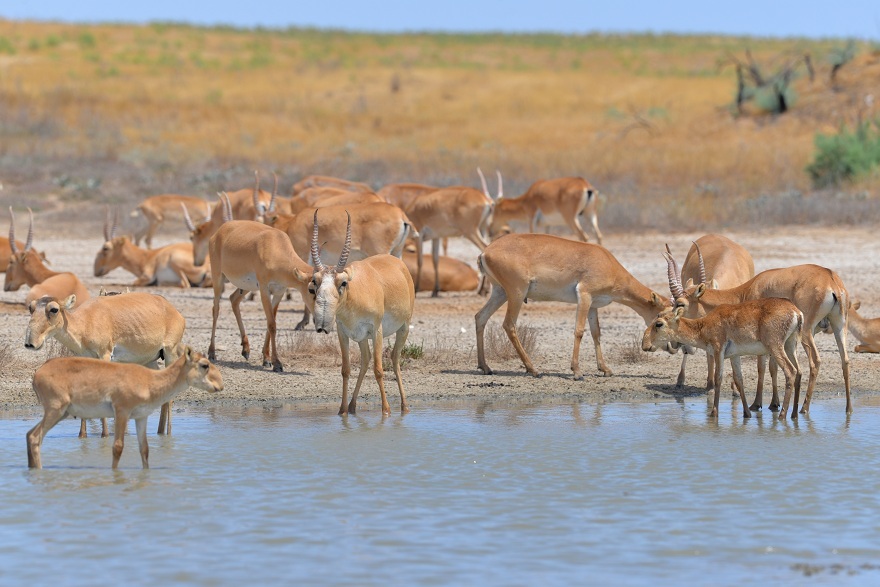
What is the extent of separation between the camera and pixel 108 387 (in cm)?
Answer: 838

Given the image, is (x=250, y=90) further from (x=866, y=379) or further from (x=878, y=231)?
(x=866, y=379)

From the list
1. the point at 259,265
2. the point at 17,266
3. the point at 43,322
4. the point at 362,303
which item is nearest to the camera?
the point at 43,322

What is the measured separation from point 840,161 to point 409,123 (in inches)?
922

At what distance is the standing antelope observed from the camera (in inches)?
768

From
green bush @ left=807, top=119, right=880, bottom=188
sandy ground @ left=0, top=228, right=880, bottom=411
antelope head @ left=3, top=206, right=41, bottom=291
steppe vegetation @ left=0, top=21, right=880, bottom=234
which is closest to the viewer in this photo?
sandy ground @ left=0, top=228, right=880, bottom=411

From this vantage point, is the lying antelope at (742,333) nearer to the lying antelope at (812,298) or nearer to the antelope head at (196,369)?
the lying antelope at (812,298)

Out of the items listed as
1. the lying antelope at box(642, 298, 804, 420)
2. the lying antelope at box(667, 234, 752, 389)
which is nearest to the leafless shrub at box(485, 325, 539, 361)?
the lying antelope at box(667, 234, 752, 389)

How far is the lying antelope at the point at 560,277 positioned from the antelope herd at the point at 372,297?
1cm

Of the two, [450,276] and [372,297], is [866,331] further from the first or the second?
[450,276]

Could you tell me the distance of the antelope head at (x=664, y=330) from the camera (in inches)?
449

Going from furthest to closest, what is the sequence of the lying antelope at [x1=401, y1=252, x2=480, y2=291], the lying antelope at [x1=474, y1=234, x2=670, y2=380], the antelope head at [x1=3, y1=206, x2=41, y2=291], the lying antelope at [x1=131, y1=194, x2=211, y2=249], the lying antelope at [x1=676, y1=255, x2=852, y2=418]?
the lying antelope at [x1=131, y1=194, x2=211, y2=249]
the lying antelope at [x1=401, y1=252, x2=480, y2=291]
the antelope head at [x1=3, y1=206, x2=41, y2=291]
the lying antelope at [x1=474, y1=234, x2=670, y2=380]
the lying antelope at [x1=676, y1=255, x2=852, y2=418]

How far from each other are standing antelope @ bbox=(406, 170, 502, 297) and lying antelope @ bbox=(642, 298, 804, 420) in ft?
26.6


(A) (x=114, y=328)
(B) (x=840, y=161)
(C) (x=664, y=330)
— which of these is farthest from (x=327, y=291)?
(B) (x=840, y=161)

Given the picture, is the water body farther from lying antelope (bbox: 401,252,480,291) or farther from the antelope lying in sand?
lying antelope (bbox: 401,252,480,291)
